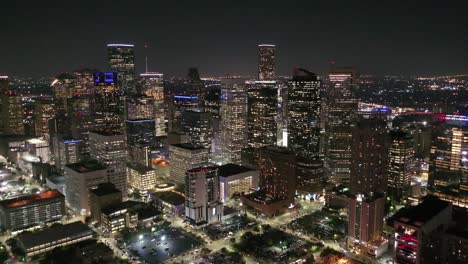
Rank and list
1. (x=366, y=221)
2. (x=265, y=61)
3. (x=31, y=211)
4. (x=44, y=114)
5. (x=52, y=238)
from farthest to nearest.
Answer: (x=265, y=61)
(x=44, y=114)
(x=31, y=211)
(x=52, y=238)
(x=366, y=221)

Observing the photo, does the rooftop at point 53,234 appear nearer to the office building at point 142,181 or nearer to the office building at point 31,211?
the office building at point 31,211

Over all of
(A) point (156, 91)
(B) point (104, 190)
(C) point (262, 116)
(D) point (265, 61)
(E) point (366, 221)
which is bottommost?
(E) point (366, 221)

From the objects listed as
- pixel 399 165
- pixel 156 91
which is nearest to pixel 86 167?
pixel 399 165

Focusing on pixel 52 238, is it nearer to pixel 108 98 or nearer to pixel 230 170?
pixel 230 170

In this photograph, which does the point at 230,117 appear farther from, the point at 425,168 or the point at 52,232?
the point at 52,232

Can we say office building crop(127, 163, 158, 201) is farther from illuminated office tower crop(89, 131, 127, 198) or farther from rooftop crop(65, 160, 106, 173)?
rooftop crop(65, 160, 106, 173)

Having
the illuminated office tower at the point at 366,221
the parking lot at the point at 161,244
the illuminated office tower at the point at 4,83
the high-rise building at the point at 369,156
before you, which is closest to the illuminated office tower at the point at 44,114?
the illuminated office tower at the point at 4,83
